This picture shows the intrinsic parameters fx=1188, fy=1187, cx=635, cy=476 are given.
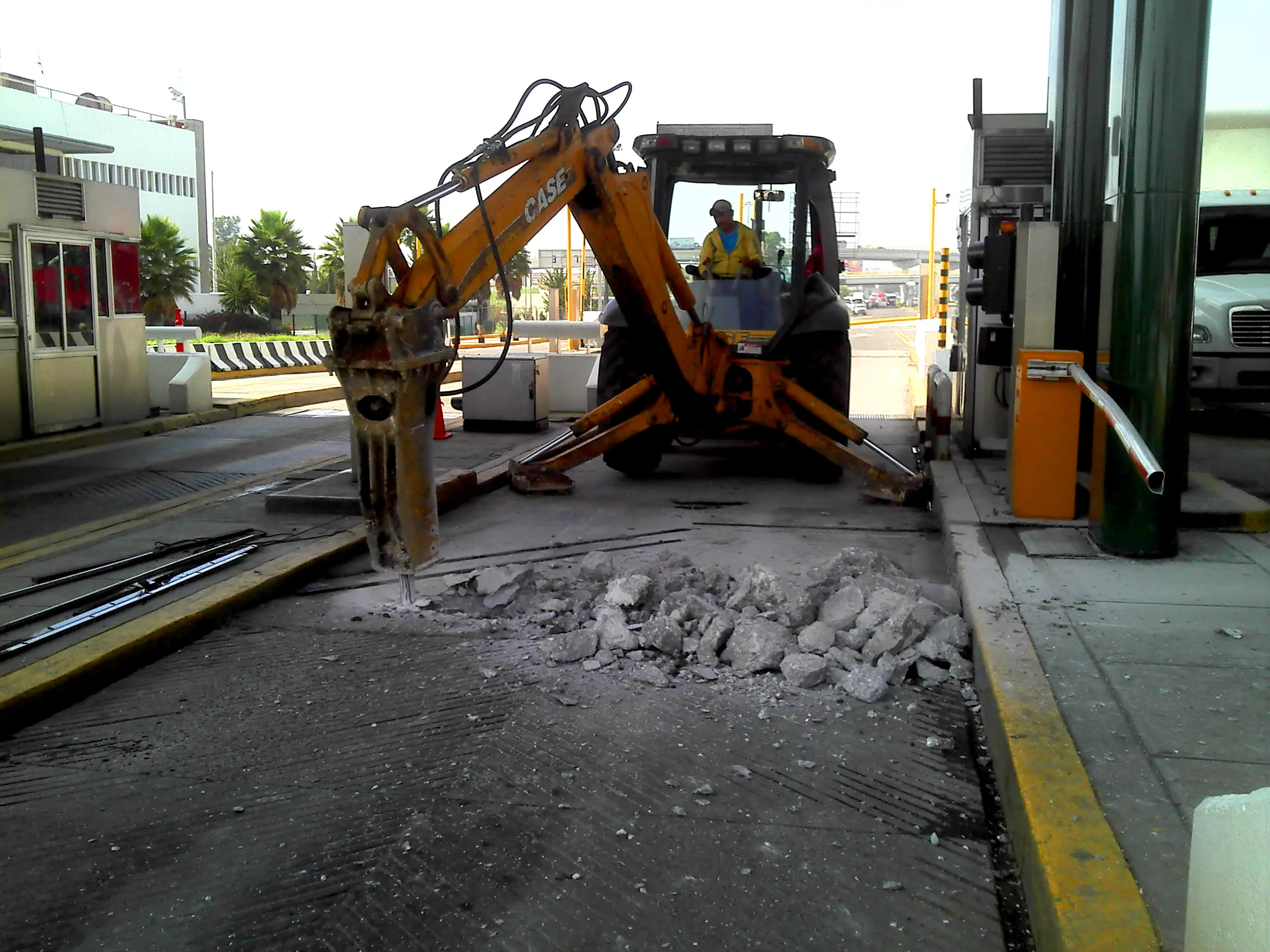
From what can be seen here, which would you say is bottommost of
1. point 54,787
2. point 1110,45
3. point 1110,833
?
point 54,787

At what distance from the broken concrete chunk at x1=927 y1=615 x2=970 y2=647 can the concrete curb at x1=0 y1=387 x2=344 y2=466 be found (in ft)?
18.1

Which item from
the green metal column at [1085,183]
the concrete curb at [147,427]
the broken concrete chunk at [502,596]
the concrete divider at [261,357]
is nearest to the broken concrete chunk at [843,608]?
the broken concrete chunk at [502,596]

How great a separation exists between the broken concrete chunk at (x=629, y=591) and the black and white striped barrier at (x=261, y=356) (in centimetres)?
1619

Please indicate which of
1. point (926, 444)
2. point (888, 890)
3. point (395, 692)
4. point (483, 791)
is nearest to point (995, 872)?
point (888, 890)

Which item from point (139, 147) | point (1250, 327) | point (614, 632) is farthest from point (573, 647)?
point (139, 147)

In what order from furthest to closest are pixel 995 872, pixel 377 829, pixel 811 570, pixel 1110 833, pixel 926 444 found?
pixel 926 444, pixel 811 570, pixel 377 829, pixel 995 872, pixel 1110 833

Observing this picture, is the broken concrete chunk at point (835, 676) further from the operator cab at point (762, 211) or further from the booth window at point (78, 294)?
the booth window at point (78, 294)

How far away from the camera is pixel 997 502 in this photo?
760cm

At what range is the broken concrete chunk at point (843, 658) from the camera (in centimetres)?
497

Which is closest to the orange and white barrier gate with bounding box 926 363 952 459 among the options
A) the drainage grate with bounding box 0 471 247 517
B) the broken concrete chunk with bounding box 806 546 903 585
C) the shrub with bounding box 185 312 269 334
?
the broken concrete chunk with bounding box 806 546 903 585

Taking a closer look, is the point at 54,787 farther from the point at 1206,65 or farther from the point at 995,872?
the point at 1206,65

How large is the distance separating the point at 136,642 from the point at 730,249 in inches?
238

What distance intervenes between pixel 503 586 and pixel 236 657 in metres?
1.39

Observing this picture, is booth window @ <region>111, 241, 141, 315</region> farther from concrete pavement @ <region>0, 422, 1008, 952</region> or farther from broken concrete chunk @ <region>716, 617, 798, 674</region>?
broken concrete chunk @ <region>716, 617, 798, 674</region>
